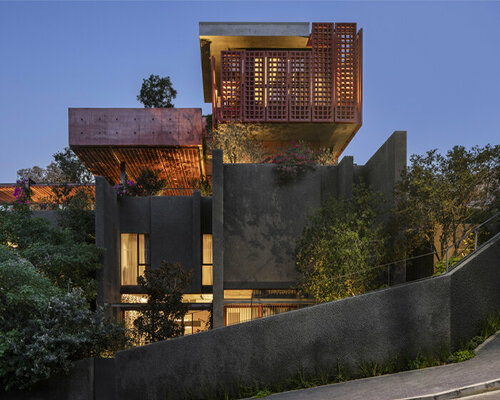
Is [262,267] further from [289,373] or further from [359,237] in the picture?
[289,373]

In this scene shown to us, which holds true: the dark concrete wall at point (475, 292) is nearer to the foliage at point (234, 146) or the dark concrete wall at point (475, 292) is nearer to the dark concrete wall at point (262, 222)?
the dark concrete wall at point (262, 222)

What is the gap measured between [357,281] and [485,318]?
3.20 meters

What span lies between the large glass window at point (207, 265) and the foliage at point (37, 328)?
567 centimetres

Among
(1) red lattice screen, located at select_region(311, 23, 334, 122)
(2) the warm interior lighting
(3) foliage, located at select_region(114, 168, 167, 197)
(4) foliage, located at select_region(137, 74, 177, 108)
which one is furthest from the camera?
(4) foliage, located at select_region(137, 74, 177, 108)

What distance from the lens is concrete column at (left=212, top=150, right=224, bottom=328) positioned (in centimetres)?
1291

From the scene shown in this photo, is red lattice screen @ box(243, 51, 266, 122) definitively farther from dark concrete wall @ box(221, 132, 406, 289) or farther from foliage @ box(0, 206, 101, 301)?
foliage @ box(0, 206, 101, 301)

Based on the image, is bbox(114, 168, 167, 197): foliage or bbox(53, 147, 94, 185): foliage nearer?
bbox(114, 168, 167, 197): foliage

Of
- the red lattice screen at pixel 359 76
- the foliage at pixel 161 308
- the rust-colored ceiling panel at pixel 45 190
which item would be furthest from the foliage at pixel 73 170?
the red lattice screen at pixel 359 76

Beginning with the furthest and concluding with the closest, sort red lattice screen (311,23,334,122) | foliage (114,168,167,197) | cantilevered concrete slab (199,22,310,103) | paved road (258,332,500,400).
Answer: cantilevered concrete slab (199,22,310,103) → red lattice screen (311,23,334,122) → foliage (114,168,167,197) → paved road (258,332,500,400)

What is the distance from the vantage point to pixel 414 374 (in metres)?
7.83

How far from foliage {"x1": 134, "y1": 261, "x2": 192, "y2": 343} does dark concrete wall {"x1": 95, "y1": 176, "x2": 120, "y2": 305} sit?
205 cm

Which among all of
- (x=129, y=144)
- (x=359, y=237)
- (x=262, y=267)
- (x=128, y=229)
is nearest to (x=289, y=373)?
(x=359, y=237)

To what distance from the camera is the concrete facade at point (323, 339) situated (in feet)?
27.3

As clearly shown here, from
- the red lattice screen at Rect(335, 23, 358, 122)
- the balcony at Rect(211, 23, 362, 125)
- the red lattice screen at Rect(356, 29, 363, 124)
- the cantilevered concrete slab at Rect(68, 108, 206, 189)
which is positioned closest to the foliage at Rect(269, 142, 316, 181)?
the balcony at Rect(211, 23, 362, 125)
